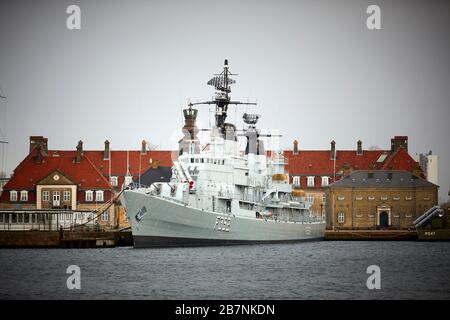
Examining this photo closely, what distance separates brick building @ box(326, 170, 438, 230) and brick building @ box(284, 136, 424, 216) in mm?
3433

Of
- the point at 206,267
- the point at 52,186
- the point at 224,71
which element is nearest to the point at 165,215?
the point at 206,267

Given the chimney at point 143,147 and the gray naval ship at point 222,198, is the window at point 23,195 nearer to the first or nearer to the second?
the chimney at point 143,147

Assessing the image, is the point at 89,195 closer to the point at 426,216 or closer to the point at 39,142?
the point at 39,142

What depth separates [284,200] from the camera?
95250 millimetres

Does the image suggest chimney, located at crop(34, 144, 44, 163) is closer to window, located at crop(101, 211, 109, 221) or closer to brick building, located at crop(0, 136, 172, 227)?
brick building, located at crop(0, 136, 172, 227)

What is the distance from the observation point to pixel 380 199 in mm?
116688

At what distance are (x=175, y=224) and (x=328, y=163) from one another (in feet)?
182

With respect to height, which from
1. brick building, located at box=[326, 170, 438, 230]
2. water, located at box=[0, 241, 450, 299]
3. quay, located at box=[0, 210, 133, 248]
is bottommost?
water, located at box=[0, 241, 450, 299]

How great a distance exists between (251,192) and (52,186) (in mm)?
34400

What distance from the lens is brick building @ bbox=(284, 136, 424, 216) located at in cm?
12238

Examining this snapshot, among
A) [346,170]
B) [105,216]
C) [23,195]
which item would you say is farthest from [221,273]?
[346,170]

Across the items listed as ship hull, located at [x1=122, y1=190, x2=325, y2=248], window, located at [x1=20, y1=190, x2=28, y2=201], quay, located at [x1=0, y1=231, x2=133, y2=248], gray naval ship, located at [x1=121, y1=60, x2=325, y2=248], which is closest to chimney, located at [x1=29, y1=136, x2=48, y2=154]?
window, located at [x1=20, y1=190, x2=28, y2=201]

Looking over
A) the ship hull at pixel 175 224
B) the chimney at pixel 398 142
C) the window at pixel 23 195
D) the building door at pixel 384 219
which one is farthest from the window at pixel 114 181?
the ship hull at pixel 175 224
